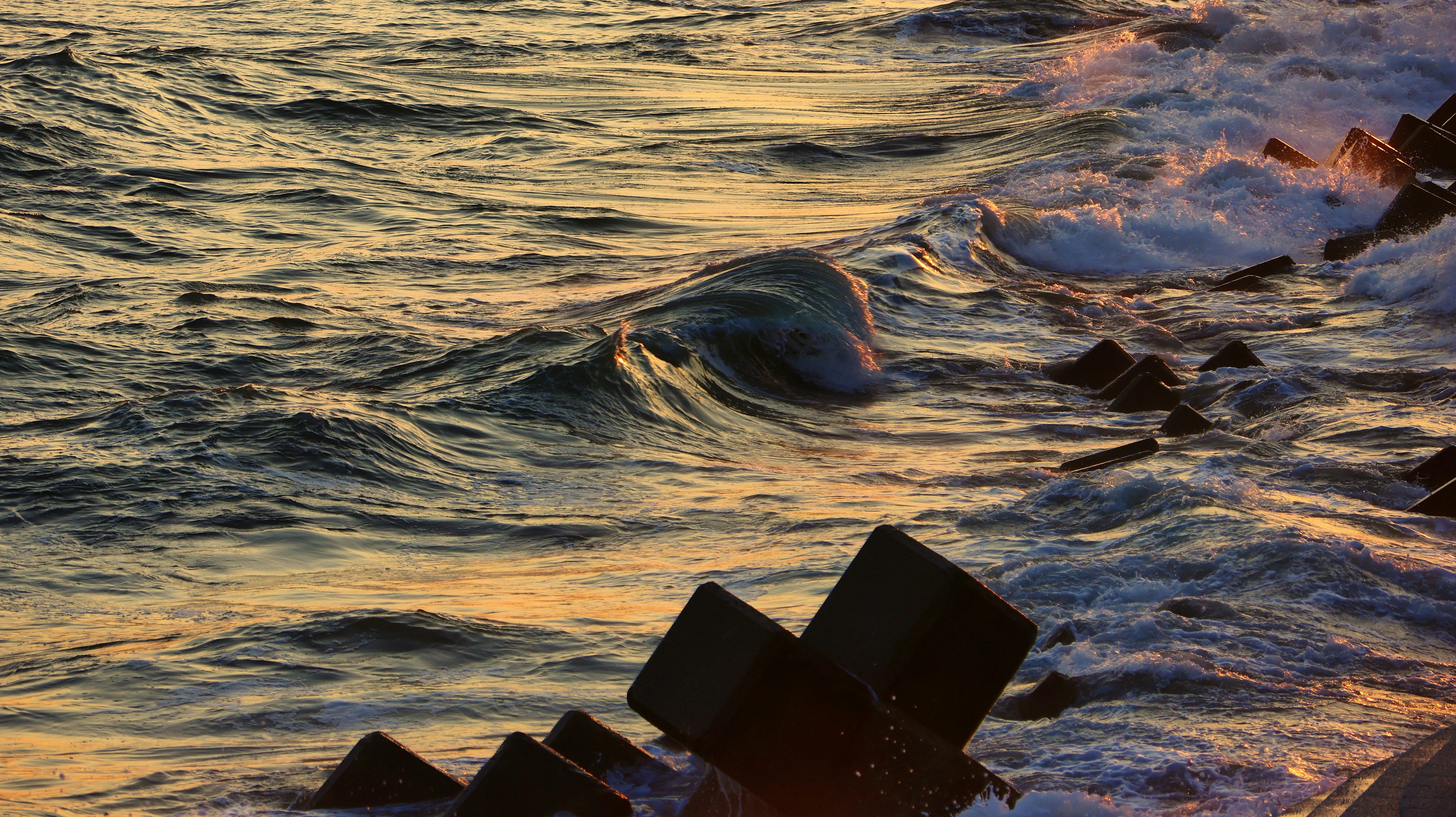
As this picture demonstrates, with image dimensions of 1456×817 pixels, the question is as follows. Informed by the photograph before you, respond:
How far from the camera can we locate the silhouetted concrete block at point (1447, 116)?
18891 millimetres

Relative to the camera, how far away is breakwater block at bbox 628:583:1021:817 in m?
3.25

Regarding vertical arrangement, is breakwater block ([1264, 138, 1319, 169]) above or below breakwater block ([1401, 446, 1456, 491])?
above

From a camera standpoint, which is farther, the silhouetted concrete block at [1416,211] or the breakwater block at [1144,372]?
the silhouetted concrete block at [1416,211]

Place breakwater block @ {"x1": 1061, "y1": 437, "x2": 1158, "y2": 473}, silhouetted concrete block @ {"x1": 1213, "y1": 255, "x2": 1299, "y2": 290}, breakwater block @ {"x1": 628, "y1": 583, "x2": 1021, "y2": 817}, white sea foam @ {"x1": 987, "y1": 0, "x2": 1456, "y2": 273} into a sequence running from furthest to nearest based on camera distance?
white sea foam @ {"x1": 987, "y1": 0, "x2": 1456, "y2": 273}, silhouetted concrete block @ {"x1": 1213, "y1": 255, "x2": 1299, "y2": 290}, breakwater block @ {"x1": 1061, "y1": 437, "x2": 1158, "y2": 473}, breakwater block @ {"x1": 628, "y1": 583, "x2": 1021, "y2": 817}

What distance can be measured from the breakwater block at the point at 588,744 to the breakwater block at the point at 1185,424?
16.6 feet

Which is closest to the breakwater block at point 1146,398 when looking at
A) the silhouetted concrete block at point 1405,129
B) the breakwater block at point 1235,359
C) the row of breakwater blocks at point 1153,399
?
the row of breakwater blocks at point 1153,399

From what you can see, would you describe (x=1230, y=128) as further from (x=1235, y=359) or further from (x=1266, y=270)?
(x=1235, y=359)

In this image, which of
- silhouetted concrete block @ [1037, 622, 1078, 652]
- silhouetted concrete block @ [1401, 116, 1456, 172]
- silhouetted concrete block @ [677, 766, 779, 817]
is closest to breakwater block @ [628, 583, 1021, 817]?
silhouetted concrete block @ [677, 766, 779, 817]

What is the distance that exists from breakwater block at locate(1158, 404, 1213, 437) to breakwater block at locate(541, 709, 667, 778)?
16.6 feet

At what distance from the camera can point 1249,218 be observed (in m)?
15.3

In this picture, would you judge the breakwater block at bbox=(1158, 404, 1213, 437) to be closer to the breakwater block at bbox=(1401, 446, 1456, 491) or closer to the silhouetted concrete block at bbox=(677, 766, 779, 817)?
the breakwater block at bbox=(1401, 446, 1456, 491)

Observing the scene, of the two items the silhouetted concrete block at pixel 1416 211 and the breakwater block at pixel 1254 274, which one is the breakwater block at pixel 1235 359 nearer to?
the breakwater block at pixel 1254 274

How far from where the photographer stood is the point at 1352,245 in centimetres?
1358

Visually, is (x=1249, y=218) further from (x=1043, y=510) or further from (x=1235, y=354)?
(x=1043, y=510)
